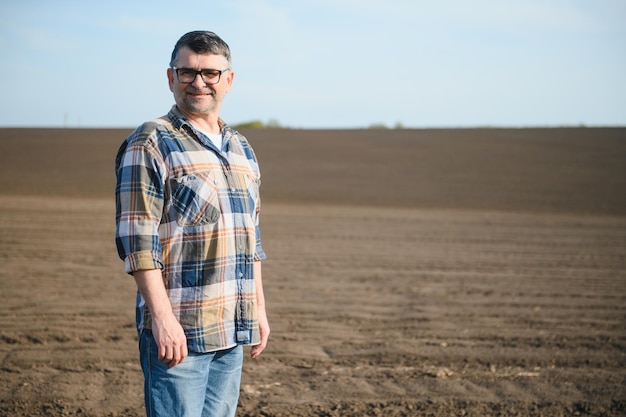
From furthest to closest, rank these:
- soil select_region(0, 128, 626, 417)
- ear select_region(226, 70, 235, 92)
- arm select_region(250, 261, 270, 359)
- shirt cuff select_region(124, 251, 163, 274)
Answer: soil select_region(0, 128, 626, 417) → arm select_region(250, 261, 270, 359) → ear select_region(226, 70, 235, 92) → shirt cuff select_region(124, 251, 163, 274)

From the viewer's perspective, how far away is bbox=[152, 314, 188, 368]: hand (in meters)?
2.03

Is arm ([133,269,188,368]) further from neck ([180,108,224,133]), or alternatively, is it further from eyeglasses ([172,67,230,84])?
eyeglasses ([172,67,230,84])

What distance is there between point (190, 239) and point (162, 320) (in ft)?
0.99

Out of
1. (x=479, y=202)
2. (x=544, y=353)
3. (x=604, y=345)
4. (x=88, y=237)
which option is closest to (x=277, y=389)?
(x=544, y=353)

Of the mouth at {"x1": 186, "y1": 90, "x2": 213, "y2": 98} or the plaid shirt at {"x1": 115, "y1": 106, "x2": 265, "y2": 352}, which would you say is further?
the mouth at {"x1": 186, "y1": 90, "x2": 213, "y2": 98}

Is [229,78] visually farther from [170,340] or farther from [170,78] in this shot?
Answer: [170,340]

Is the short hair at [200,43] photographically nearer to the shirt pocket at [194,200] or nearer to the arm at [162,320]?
the shirt pocket at [194,200]

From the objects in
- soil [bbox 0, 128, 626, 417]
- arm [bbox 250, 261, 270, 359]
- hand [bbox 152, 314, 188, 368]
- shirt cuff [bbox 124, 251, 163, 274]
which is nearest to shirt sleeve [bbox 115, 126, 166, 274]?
shirt cuff [bbox 124, 251, 163, 274]

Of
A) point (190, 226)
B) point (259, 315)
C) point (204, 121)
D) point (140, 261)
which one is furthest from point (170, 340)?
point (204, 121)

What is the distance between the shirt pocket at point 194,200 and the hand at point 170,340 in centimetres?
35

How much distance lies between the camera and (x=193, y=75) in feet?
7.29

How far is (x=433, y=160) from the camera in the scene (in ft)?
101

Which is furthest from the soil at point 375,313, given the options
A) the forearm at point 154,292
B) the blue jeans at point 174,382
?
the forearm at point 154,292

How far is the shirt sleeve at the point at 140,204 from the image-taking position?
2016 millimetres
